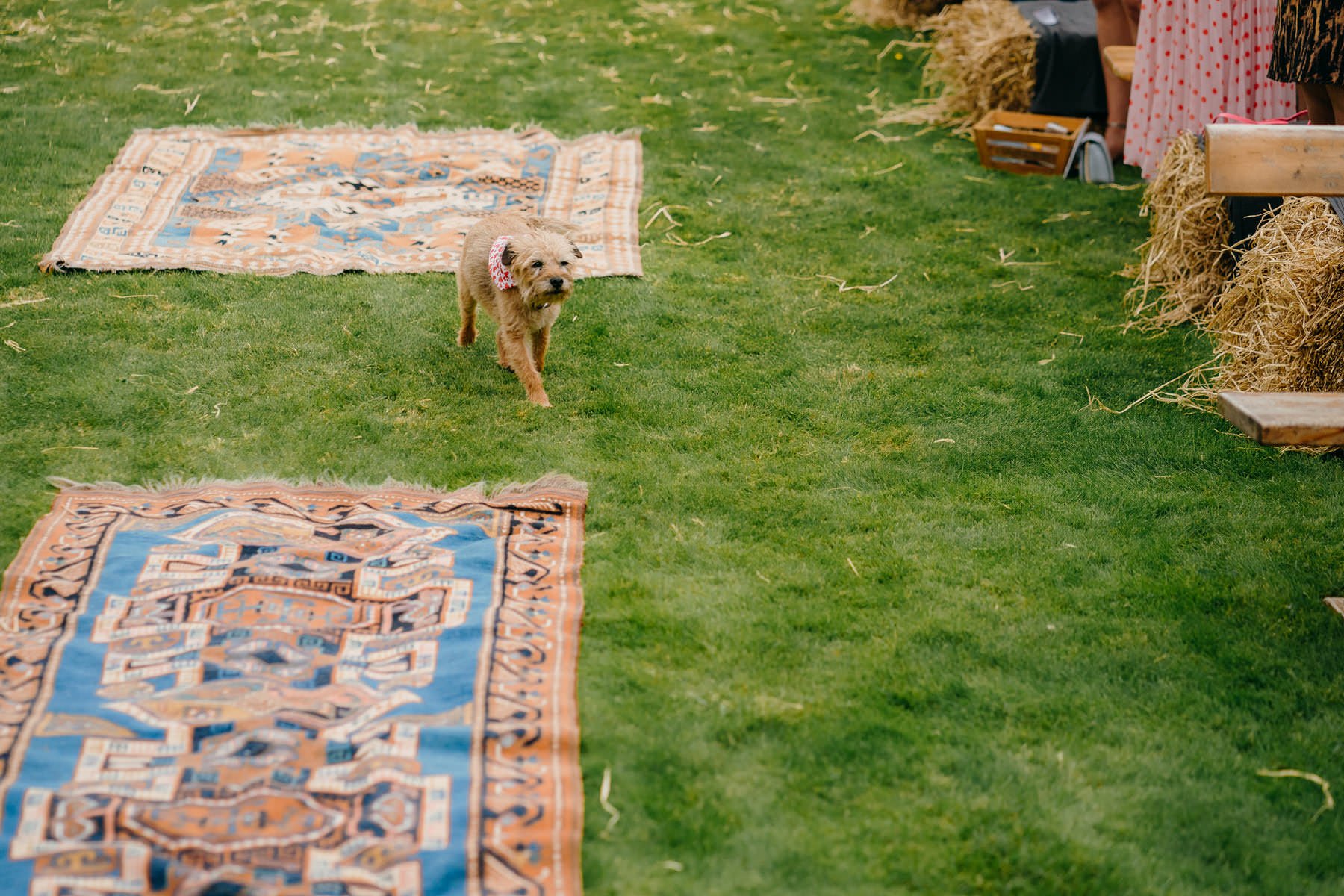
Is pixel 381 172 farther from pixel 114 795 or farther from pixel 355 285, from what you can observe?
pixel 114 795

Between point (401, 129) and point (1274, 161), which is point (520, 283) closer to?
point (1274, 161)

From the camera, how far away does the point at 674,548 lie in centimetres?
438

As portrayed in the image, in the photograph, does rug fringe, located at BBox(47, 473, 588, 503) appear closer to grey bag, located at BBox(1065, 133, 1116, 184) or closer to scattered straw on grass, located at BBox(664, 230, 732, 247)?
scattered straw on grass, located at BBox(664, 230, 732, 247)

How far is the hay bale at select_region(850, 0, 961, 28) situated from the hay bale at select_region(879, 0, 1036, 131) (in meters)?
1.51

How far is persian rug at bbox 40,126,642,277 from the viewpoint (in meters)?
6.55

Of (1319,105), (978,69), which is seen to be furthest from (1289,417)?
(978,69)

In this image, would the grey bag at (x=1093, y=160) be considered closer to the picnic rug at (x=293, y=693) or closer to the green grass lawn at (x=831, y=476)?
the green grass lawn at (x=831, y=476)

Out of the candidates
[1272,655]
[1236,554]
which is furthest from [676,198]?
[1272,655]

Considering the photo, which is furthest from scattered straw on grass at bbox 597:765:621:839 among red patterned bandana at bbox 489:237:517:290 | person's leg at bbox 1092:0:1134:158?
person's leg at bbox 1092:0:1134:158

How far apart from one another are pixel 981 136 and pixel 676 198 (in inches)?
91.1

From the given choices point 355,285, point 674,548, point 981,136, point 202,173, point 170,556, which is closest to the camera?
point 170,556

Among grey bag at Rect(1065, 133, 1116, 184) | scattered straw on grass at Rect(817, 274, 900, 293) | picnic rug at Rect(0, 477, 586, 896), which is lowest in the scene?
picnic rug at Rect(0, 477, 586, 896)

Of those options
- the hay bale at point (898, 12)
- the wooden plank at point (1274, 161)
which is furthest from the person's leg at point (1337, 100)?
the hay bale at point (898, 12)

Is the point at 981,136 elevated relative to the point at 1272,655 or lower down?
elevated
